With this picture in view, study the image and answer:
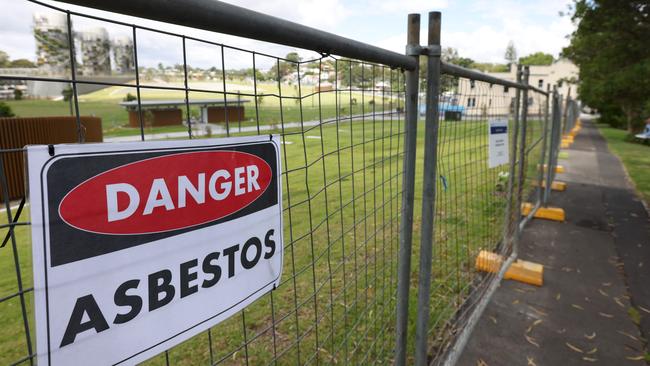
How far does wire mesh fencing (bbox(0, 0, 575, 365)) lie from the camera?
3.11 ft

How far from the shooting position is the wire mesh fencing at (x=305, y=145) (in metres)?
0.95

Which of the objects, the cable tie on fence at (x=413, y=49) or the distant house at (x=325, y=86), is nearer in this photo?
the distant house at (x=325, y=86)

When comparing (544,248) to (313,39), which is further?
(544,248)

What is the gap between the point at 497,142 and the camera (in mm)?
3273

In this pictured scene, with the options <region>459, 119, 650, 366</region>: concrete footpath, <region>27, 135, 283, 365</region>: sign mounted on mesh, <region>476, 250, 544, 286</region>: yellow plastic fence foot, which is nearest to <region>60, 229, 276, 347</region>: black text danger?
<region>27, 135, 283, 365</region>: sign mounted on mesh

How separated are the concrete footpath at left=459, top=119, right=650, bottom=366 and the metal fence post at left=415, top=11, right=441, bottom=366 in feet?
2.48

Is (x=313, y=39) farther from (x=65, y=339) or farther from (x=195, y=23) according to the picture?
(x=65, y=339)

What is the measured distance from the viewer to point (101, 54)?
966 mm

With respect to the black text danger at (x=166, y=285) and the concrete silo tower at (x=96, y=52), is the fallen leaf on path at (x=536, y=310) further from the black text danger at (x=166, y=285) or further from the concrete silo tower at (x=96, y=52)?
the concrete silo tower at (x=96, y=52)

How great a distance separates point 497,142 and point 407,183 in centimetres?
174

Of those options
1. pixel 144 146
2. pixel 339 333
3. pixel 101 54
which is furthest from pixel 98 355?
pixel 339 333

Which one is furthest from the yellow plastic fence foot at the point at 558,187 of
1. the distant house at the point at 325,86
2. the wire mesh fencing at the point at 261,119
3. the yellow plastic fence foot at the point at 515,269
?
the distant house at the point at 325,86

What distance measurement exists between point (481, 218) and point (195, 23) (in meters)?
5.32

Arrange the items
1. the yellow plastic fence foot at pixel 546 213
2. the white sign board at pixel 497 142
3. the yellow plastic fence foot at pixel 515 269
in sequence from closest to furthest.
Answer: the white sign board at pixel 497 142
the yellow plastic fence foot at pixel 515 269
the yellow plastic fence foot at pixel 546 213
